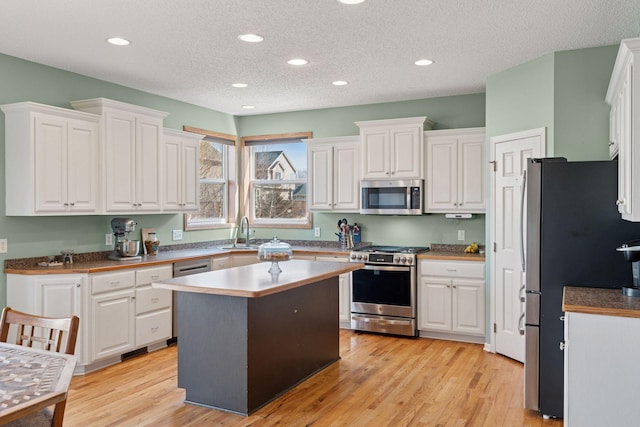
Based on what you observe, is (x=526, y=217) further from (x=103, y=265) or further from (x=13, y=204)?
(x=13, y=204)

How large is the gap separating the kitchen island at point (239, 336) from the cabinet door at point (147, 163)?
1545mm

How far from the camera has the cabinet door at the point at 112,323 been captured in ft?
13.8

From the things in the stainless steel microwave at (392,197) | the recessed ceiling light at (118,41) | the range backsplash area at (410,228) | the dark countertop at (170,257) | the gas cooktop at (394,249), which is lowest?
the dark countertop at (170,257)

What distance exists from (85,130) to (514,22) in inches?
138

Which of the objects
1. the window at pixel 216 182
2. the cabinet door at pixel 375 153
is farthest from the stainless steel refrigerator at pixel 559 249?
the window at pixel 216 182

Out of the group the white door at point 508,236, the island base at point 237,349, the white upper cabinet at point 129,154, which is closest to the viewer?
the island base at point 237,349

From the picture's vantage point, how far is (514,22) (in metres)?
3.44

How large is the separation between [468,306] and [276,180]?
3037mm

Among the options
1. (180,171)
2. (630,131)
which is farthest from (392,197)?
(630,131)

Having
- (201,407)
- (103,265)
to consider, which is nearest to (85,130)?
(103,265)

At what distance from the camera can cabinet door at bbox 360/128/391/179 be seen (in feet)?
18.7

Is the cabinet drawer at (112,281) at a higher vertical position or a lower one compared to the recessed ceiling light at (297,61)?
lower

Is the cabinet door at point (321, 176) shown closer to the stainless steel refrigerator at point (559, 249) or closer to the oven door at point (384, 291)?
the oven door at point (384, 291)

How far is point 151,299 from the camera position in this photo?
4770 mm
